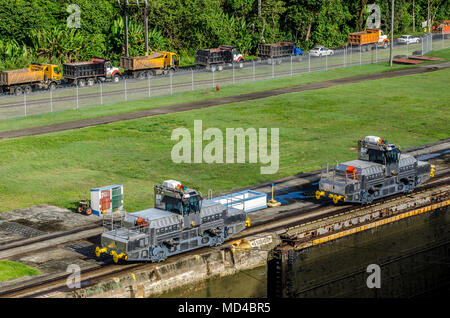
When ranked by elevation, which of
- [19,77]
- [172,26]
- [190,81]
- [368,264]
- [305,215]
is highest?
[172,26]

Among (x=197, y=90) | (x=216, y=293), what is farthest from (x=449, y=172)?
(x=197, y=90)

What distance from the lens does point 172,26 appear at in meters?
134

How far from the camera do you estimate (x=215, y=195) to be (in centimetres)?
6100

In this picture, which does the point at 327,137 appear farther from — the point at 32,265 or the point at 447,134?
the point at 32,265

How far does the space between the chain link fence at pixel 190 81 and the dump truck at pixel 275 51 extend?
1001mm

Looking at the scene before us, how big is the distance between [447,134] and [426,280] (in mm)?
41089

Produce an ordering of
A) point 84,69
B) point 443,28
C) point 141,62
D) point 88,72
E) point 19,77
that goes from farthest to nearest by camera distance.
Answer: point 443,28, point 141,62, point 88,72, point 84,69, point 19,77

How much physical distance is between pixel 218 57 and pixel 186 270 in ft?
277

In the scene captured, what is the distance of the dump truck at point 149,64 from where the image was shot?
117m

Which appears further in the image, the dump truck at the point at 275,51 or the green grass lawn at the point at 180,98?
the dump truck at the point at 275,51

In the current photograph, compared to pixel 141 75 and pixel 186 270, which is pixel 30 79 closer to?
pixel 141 75

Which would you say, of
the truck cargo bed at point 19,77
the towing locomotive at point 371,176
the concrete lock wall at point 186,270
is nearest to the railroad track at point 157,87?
the truck cargo bed at point 19,77

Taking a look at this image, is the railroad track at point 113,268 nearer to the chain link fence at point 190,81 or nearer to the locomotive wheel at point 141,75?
the chain link fence at point 190,81

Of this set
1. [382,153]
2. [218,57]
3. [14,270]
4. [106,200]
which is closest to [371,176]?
[382,153]
